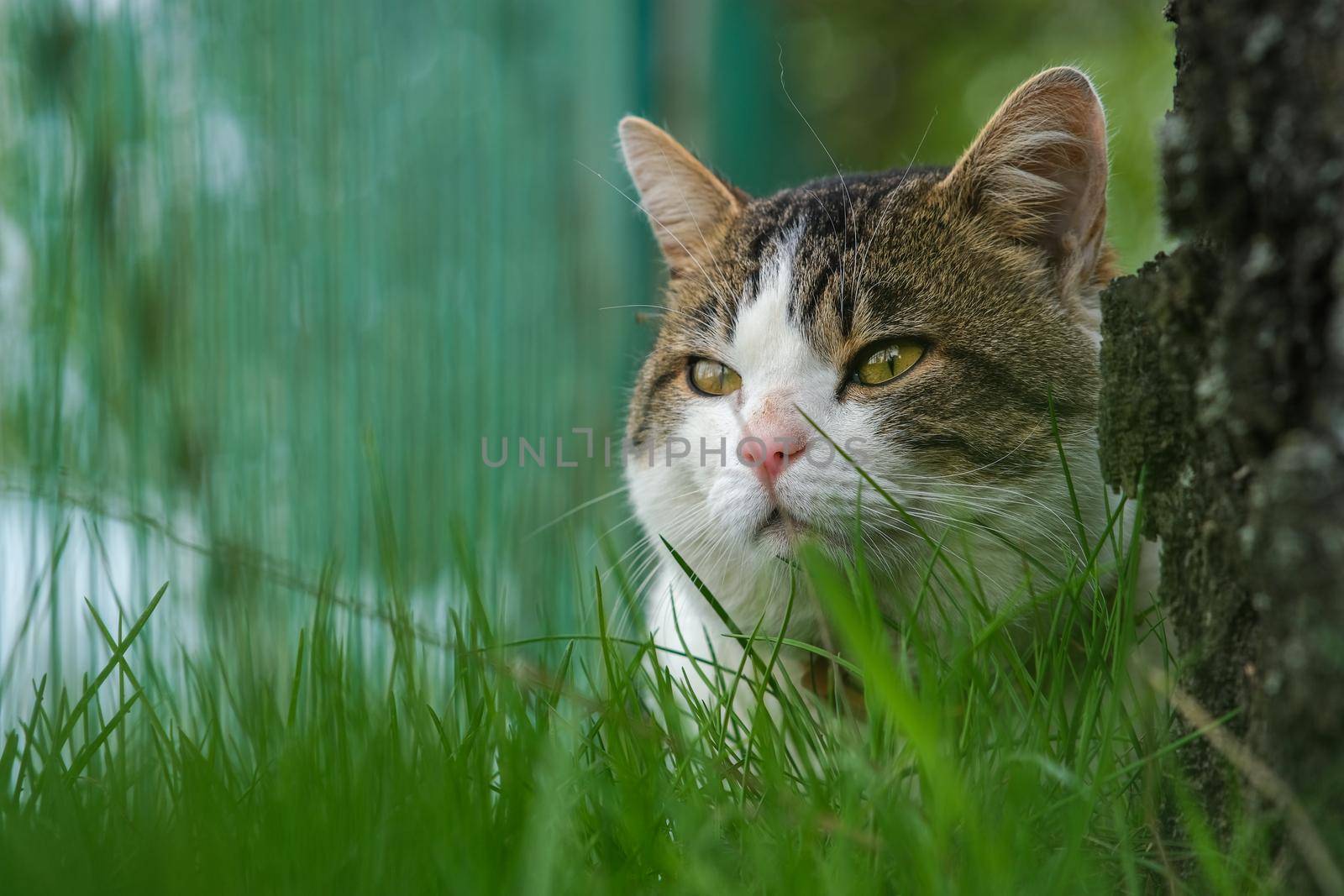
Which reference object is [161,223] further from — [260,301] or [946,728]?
[946,728]

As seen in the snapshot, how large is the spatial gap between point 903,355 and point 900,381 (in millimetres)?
76

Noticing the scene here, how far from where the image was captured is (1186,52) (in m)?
1.19

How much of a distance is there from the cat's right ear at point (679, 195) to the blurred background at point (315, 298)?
1.14ft

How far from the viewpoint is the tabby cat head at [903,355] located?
1.74 metres

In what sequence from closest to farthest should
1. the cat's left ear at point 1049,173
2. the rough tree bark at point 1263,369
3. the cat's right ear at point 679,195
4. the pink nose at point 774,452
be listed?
the rough tree bark at point 1263,369 → the pink nose at point 774,452 → the cat's left ear at point 1049,173 → the cat's right ear at point 679,195

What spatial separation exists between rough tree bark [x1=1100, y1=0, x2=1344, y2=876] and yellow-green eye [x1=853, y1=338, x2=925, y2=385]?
71cm

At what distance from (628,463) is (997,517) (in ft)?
3.06

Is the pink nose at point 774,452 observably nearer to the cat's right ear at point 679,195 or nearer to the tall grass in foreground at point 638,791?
the tall grass in foreground at point 638,791

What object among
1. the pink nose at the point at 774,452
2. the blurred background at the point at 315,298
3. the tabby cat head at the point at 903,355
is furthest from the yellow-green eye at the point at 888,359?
the blurred background at the point at 315,298

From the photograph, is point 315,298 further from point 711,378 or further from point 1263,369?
point 1263,369

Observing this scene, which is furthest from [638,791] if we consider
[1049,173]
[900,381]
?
[1049,173]

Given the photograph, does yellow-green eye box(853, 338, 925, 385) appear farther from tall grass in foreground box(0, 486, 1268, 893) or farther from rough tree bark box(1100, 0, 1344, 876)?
rough tree bark box(1100, 0, 1344, 876)

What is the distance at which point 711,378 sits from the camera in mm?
2166

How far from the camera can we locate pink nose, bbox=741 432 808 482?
171cm
